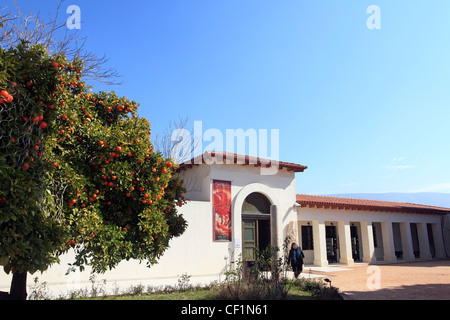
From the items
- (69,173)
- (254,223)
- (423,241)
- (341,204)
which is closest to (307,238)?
(341,204)

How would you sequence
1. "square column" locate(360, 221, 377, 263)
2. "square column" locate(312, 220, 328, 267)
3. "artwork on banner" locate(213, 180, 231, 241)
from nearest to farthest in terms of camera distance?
"artwork on banner" locate(213, 180, 231, 241), "square column" locate(312, 220, 328, 267), "square column" locate(360, 221, 377, 263)

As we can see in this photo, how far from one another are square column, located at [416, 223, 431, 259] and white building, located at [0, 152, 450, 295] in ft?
13.2

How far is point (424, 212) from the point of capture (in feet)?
77.8

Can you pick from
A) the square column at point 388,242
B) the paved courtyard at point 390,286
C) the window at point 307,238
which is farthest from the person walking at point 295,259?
the square column at point 388,242

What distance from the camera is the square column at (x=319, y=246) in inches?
687

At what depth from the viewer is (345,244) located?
18781 millimetres

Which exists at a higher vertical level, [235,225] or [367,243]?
[235,225]

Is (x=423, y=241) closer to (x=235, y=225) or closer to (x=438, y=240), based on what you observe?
(x=438, y=240)

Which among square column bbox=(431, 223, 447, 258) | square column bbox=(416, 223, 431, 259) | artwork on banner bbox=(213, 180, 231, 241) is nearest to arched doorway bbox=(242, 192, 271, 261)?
artwork on banner bbox=(213, 180, 231, 241)

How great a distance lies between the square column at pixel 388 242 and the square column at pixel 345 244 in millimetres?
3714

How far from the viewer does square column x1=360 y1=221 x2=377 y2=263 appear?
19469 millimetres

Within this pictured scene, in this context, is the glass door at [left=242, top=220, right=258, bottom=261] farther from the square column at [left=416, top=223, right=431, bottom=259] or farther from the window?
the square column at [left=416, top=223, right=431, bottom=259]

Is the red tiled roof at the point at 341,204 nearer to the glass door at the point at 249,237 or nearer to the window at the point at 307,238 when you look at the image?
the window at the point at 307,238

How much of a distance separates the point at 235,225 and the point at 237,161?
8.80ft
